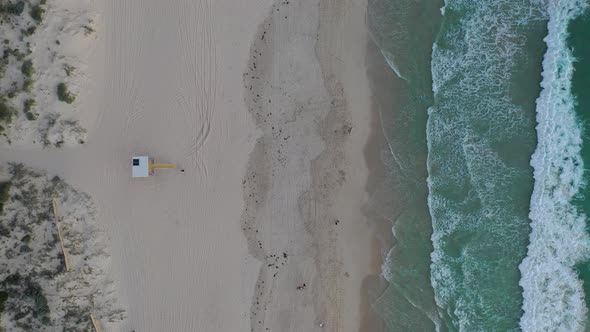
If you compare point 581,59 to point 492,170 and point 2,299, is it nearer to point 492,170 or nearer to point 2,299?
point 492,170

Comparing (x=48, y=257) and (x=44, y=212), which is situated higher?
(x=44, y=212)

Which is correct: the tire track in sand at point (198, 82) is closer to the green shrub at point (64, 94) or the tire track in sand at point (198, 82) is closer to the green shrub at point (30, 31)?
the green shrub at point (64, 94)

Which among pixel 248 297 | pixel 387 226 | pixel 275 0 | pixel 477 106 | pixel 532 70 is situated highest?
pixel 275 0

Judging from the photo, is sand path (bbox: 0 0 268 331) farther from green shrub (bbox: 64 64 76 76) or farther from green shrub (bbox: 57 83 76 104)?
green shrub (bbox: 64 64 76 76)

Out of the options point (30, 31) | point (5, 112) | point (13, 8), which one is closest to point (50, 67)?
point (30, 31)

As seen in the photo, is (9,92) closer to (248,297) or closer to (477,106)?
(248,297)

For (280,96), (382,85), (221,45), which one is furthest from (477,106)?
(221,45)
